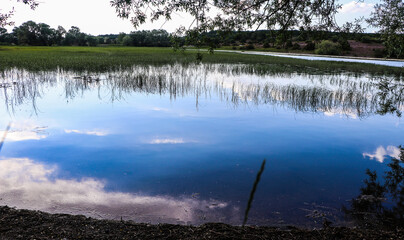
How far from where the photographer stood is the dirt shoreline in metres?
4.02

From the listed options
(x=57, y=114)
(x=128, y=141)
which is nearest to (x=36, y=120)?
(x=57, y=114)

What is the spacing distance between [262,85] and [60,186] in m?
16.6

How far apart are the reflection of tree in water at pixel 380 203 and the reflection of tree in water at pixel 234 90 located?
7407 mm

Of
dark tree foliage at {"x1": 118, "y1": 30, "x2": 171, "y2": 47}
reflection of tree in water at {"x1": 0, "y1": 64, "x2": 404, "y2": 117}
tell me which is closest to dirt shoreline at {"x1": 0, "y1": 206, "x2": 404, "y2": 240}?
reflection of tree in water at {"x1": 0, "y1": 64, "x2": 404, "y2": 117}

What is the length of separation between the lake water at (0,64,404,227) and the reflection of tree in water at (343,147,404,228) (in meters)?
0.28

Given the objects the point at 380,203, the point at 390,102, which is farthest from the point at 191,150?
the point at 390,102

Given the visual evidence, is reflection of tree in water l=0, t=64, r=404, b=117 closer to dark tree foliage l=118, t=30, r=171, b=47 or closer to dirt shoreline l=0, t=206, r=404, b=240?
dirt shoreline l=0, t=206, r=404, b=240

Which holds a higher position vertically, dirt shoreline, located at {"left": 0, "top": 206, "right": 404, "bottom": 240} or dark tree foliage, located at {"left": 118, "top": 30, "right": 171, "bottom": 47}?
dark tree foliage, located at {"left": 118, "top": 30, "right": 171, "bottom": 47}

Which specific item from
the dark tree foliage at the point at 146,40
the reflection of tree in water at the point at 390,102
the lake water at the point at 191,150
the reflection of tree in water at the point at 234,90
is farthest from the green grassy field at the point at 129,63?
the dark tree foliage at the point at 146,40

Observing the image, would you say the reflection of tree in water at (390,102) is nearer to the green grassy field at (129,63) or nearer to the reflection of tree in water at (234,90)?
the reflection of tree in water at (234,90)

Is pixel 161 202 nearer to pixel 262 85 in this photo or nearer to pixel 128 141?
pixel 128 141

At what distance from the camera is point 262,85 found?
2055 cm

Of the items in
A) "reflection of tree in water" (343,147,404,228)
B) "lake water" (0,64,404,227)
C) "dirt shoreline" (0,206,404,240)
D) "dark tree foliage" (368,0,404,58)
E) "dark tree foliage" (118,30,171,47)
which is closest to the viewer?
"dirt shoreline" (0,206,404,240)

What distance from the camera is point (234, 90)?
1877cm
